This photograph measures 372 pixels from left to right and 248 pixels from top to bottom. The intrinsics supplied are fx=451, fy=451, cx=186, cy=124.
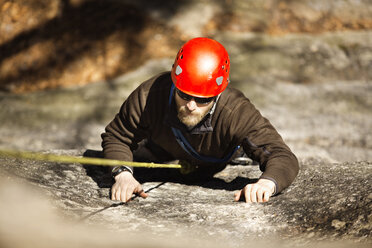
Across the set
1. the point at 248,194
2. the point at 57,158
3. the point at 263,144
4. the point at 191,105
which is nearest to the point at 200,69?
the point at 191,105

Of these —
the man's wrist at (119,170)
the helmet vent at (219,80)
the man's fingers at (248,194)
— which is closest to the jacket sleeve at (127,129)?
the man's wrist at (119,170)

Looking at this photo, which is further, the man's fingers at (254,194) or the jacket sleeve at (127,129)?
the jacket sleeve at (127,129)

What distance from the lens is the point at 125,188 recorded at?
10.7ft

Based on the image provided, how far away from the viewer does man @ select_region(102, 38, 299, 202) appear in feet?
10.8

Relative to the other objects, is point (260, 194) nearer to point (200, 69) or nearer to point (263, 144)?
point (263, 144)

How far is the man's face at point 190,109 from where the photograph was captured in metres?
3.37

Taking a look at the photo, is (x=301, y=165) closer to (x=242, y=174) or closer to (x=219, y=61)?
(x=242, y=174)

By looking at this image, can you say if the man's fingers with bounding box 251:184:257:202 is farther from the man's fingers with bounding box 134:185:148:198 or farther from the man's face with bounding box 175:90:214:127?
the man's fingers with bounding box 134:185:148:198

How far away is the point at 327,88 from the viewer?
812 cm

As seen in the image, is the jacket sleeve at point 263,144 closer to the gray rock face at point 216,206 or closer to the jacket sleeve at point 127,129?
the gray rock face at point 216,206

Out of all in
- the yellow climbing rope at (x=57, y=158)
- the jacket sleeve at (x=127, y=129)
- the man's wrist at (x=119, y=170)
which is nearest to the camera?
the yellow climbing rope at (x=57, y=158)

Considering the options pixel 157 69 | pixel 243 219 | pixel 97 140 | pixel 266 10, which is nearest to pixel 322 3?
pixel 266 10

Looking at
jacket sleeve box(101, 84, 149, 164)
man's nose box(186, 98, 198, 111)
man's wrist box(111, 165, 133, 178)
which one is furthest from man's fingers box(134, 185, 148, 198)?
man's nose box(186, 98, 198, 111)

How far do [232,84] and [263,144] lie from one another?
4.53m
